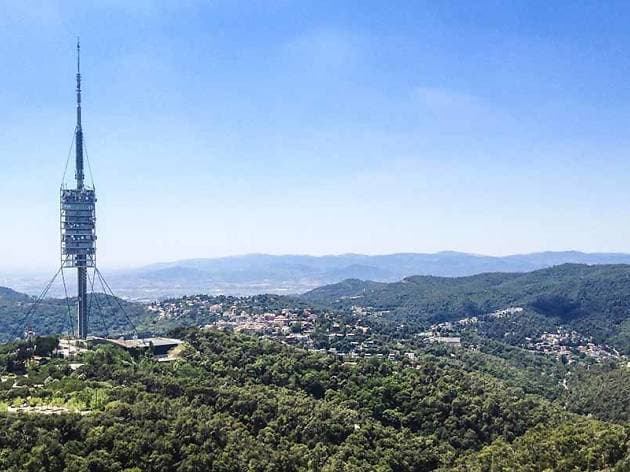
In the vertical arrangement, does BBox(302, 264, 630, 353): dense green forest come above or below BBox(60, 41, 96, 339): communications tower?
below

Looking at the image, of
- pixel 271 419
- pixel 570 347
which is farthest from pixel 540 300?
pixel 271 419

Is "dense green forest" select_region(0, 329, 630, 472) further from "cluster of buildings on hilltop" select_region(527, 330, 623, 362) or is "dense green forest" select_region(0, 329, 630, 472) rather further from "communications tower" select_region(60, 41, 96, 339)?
"cluster of buildings on hilltop" select_region(527, 330, 623, 362)

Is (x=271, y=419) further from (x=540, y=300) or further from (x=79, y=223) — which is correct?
(x=540, y=300)

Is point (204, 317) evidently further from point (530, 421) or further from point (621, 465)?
point (621, 465)

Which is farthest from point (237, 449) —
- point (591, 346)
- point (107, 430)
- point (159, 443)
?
point (591, 346)

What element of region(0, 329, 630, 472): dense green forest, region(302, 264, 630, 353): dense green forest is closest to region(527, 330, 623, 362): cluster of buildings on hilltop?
region(302, 264, 630, 353): dense green forest
